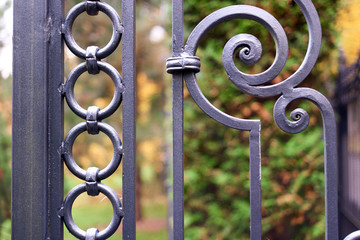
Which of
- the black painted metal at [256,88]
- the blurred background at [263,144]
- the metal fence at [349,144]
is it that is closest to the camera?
the black painted metal at [256,88]

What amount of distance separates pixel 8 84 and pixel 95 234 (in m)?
3.90

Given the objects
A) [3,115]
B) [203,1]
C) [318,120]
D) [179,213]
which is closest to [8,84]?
[3,115]

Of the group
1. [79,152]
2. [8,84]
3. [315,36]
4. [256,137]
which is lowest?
[79,152]

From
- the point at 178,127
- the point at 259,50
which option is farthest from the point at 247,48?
the point at 178,127

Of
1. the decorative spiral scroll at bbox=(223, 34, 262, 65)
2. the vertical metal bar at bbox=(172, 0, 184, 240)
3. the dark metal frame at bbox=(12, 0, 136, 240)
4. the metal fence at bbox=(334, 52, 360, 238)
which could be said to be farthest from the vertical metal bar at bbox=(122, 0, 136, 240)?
the metal fence at bbox=(334, 52, 360, 238)

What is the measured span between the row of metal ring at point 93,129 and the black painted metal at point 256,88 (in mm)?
163

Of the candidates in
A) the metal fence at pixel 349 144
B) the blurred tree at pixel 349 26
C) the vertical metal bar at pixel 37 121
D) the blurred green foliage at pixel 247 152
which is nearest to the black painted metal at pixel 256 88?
the vertical metal bar at pixel 37 121

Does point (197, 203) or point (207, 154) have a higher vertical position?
point (207, 154)

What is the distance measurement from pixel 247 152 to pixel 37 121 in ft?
5.80

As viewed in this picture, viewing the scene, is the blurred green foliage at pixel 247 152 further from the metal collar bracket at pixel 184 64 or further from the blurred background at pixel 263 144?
the metal collar bracket at pixel 184 64

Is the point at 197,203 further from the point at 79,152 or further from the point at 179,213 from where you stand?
the point at 79,152

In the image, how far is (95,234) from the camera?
0.88 meters

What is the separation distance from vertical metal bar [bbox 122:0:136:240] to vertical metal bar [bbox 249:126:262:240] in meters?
0.31

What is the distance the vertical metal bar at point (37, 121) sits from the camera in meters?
0.90
